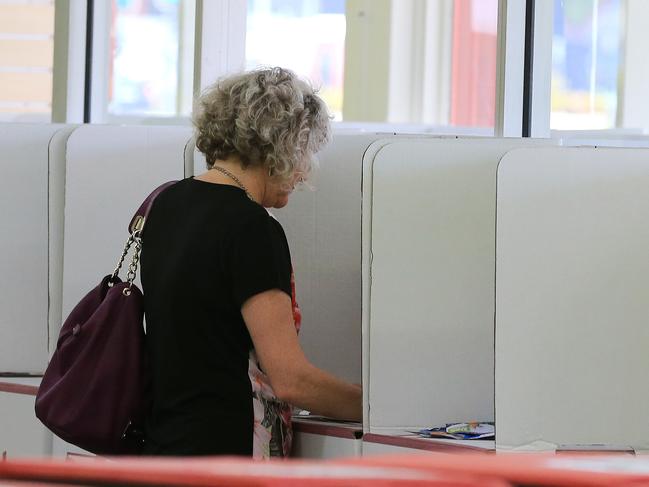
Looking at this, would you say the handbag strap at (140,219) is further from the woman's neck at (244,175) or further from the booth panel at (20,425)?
the booth panel at (20,425)

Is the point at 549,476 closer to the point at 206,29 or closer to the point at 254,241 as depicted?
the point at 254,241

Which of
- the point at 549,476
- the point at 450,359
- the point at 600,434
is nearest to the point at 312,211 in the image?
the point at 450,359

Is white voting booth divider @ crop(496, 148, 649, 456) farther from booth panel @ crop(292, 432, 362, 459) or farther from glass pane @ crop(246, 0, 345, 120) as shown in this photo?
glass pane @ crop(246, 0, 345, 120)

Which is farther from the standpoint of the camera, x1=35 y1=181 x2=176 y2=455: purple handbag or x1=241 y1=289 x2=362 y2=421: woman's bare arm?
x1=35 y1=181 x2=176 y2=455: purple handbag

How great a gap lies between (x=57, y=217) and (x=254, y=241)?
96 cm

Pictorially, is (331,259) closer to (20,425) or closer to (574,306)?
(574,306)

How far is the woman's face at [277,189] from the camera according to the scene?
1.81 metres

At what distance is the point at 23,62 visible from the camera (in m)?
4.26

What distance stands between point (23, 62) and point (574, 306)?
3.08 metres

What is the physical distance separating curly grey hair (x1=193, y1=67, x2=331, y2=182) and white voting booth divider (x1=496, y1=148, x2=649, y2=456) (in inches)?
13.8

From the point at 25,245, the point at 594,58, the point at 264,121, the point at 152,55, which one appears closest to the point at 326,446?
the point at 264,121

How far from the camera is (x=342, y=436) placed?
6.29 feet

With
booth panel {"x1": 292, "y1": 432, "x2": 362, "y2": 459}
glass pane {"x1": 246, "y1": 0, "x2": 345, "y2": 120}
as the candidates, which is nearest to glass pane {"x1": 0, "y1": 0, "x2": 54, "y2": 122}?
booth panel {"x1": 292, "y1": 432, "x2": 362, "y2": 459}

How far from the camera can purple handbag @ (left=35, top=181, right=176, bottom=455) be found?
68.6 inches
